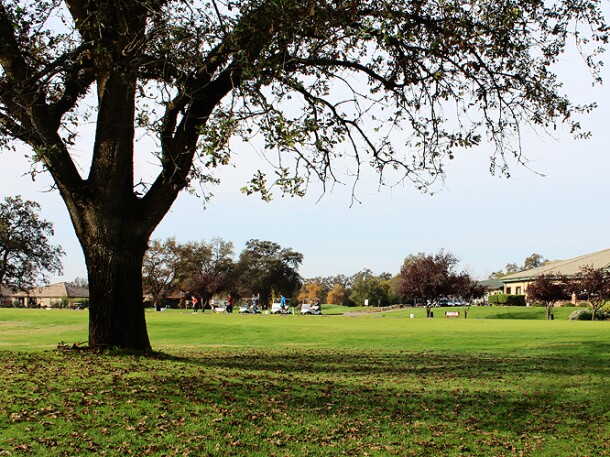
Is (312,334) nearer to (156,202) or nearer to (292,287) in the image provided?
(156,202)

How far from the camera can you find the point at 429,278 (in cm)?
5619

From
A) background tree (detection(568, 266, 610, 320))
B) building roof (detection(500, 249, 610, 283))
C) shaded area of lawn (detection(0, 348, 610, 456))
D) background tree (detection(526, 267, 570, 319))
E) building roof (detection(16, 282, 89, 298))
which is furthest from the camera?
building roof (detection(16, 282, 89, 298))

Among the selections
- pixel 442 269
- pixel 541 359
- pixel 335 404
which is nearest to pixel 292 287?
pixel 442 269

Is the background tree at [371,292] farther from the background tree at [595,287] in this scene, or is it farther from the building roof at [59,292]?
the building roof at [59,292]

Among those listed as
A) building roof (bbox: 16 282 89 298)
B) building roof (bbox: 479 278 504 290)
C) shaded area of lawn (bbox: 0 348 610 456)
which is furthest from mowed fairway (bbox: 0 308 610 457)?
building roof (bbox: 16 282 89 298)

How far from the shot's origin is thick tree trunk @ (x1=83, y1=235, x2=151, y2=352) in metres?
11.6

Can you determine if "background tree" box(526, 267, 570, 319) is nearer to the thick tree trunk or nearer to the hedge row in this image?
the hedge row

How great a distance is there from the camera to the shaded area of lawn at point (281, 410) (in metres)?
6.41

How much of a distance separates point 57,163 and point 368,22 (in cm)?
646

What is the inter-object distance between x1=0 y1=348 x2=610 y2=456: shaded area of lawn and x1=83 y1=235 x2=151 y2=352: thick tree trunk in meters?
0.69

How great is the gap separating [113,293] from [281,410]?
203 inches

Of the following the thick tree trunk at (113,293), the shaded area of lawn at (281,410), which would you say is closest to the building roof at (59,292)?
the thick tree trunk at (113,293)

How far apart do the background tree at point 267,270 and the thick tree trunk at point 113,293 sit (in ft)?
299

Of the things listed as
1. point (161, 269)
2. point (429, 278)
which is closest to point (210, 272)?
point (161, 269)
